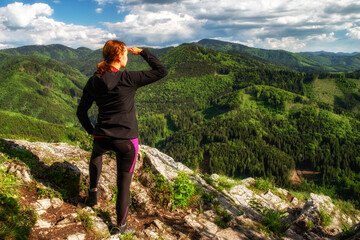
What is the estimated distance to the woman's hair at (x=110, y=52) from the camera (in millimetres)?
3676

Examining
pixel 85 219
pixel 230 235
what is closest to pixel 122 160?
pixel 85 219

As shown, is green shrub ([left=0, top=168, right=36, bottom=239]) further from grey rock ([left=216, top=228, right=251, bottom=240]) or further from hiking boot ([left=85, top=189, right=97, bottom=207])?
grey rock ([left=216, top=228, right=251, bottom=240])

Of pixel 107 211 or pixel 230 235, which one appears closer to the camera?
pixel 107 211

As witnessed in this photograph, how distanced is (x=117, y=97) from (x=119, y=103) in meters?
0.12

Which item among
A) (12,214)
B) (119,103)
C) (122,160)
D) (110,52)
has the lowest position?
(12,214)

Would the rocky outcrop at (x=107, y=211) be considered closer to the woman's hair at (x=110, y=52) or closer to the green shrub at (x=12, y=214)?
the green shrub at (x=12, y=214)

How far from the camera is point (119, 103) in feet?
12.4

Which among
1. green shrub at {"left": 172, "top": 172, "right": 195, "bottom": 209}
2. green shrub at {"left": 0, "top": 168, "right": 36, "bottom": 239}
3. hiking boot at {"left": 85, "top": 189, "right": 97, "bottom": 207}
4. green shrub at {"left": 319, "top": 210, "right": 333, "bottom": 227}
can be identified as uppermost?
green shrub at {"left": 0, "top": 168, "right": 36, "bottom": 239}

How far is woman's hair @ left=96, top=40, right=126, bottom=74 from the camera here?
3.68m

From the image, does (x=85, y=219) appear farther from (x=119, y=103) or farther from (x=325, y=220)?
(x=325, y=220)

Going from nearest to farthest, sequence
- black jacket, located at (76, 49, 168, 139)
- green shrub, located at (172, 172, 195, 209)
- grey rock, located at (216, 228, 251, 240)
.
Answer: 1. black jacket, located at (76, 49, 168, 139)
2. grey rock, located at (216, 228, 251, 240)
3. green shrub, located at (172, 172, 195, 209)

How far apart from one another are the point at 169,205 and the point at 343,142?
600 feet

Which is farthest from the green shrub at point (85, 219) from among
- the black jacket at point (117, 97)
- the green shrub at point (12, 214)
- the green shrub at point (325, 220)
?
the green shrub at point (325, 220)

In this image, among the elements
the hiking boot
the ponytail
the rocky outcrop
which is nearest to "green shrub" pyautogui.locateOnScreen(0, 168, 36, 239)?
the rocky outcrop
